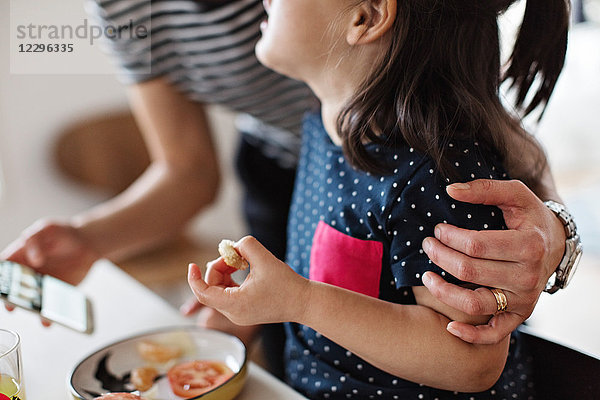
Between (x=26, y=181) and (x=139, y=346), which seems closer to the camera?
(x=139, y=346)

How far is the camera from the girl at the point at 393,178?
0.68 meters

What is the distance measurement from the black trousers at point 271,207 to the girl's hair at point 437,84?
594 millimetres

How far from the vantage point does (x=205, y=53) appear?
1.16 meters

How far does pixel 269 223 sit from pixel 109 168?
4.06 ft

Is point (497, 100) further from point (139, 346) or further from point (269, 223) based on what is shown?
point (269, 223)

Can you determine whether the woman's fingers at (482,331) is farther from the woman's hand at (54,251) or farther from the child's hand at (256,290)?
the woman's hand at (54,251)

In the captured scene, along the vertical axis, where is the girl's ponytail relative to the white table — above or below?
above

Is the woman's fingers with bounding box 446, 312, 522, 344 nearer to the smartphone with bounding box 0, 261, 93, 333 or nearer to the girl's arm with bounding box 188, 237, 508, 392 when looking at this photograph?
the girl's arm with bounding box 188, 237, 508, 392

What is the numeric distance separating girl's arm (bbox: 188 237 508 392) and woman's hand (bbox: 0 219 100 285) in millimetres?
428

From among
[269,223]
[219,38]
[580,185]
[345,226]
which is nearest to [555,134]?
[580,185]

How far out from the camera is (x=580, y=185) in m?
2.63

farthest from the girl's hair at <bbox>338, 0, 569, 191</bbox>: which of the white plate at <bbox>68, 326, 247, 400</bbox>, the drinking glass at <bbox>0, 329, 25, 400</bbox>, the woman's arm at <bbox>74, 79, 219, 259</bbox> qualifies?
the woman's arm at <bbox>74, 79, 219, 259</bbox>

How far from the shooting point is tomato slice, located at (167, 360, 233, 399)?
0.76 m

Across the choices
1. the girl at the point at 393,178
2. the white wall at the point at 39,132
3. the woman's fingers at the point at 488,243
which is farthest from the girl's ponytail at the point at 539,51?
the white wall at the point at 39,132
